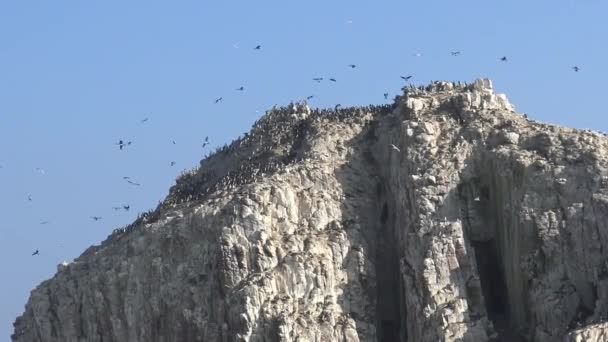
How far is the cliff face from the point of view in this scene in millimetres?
111188

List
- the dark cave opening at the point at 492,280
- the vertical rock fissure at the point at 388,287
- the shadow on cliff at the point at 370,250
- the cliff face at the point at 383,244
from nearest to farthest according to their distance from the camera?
the cliff face at the point at 383,244, the dark cave opening at the point at 492,280, the shadow on cliff at the point at 370,250, the vertical rock fissure at the point at 388,287

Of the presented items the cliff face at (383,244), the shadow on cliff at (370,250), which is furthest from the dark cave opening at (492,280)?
the shadow on cliff at (370,250)

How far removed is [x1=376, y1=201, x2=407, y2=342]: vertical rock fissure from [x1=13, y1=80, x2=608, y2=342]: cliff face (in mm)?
104

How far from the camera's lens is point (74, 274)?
128 meters

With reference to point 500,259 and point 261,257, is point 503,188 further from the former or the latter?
point 261,257

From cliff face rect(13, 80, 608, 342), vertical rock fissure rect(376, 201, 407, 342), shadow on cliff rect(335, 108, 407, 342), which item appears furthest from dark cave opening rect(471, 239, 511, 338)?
vertical rock fissure rect(376, 201, 407, 342)

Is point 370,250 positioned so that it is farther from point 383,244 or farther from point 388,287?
point 388,287

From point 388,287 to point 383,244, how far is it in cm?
252

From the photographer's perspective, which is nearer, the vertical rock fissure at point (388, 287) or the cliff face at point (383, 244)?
the cliff face at point (383, 244)

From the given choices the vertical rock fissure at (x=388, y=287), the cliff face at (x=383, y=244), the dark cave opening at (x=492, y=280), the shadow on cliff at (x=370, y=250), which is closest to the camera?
the cliff face at (x=383, y=244)

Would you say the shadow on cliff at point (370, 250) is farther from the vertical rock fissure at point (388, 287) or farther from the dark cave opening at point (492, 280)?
the dark cave opening at point (492, 280)

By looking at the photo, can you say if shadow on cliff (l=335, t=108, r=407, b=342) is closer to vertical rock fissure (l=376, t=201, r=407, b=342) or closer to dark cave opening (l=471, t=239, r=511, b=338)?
vertical rock fissure (l=376, t=201, r=407, b=342)

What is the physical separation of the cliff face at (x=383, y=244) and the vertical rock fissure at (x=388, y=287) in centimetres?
10

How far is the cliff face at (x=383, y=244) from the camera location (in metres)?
111
